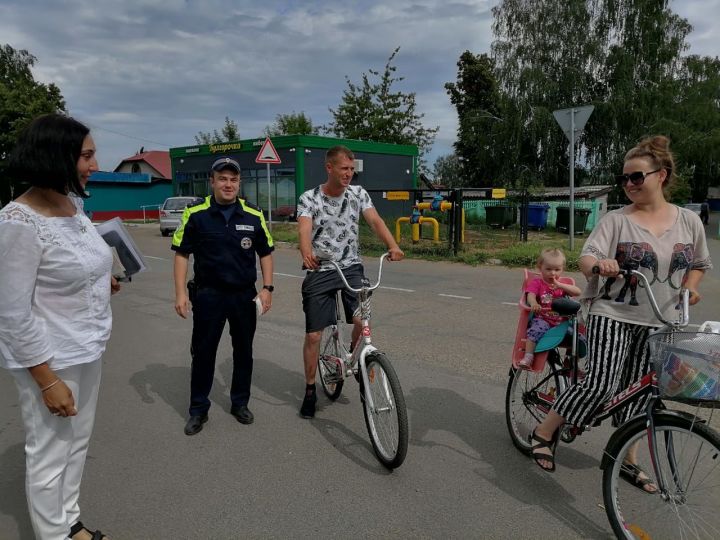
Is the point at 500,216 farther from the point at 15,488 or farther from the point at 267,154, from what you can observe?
the point at 15,488

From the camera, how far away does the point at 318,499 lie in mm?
3023

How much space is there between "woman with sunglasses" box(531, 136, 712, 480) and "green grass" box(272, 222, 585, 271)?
888cm

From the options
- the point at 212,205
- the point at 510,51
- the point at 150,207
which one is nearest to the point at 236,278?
the point at 212,205

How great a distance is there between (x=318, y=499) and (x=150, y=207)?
4090 cm

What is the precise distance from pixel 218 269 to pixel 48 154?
174 centimetres

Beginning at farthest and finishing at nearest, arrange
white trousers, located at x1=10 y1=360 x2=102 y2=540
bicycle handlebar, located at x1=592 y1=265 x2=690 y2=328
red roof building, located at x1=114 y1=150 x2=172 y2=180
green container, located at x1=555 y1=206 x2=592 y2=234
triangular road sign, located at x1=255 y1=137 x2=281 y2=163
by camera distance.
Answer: red roof building, located at x1=114 y1=150 x2=172 y2=180, green container, located at x1=555 y1=206 x2=592 y2=234, triangular road sign, located at x1=255 y1=137 x2=281 y2=163, bicycle handlebar, located at x1=592 y1=265 x2=690 y2=328, white trousers, located at x1=10 y1=360 x2=102 y2=540

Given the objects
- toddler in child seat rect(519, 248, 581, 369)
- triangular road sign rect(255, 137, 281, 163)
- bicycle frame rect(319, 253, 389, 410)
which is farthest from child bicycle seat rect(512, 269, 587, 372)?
triangular road sign rect(255, 137, 281, 163)

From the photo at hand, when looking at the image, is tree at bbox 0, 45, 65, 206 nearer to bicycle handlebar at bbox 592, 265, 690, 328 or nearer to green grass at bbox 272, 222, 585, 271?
green grass at bbox 272, 222, 585, 271

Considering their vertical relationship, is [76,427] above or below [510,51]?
below

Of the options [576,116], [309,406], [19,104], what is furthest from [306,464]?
[19,104]

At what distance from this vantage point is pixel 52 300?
219cm

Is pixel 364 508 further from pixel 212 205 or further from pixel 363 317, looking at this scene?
pixel 212 205

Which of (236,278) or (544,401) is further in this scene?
(236,278)

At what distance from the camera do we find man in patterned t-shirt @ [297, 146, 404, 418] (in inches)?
152
